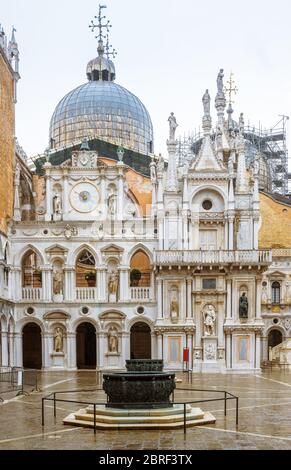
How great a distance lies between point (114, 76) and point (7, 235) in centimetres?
3495

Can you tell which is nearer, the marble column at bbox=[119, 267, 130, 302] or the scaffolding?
the marble column at bbox=[119, 267, 130, 302]

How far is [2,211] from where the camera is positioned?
50438 millimetres

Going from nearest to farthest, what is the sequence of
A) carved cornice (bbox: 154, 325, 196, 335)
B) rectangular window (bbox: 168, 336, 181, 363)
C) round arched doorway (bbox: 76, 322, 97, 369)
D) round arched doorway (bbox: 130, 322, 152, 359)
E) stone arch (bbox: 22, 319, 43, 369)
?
1. carved cornice (bbox: 154, 325, 196, 335)
2. rectangular window (bbox: 168, 336, 181, 363)
3. stone arch (bbox: 22, 319, 43, 369)
4. round arched doorway (bbox: 76, 322, 97, 369)
5. round arched doorway (bbox: 130, 322, 152, 359)

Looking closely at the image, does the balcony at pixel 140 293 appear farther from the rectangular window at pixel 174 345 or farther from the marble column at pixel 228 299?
the marble column at pixel 228 299

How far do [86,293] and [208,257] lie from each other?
862cm

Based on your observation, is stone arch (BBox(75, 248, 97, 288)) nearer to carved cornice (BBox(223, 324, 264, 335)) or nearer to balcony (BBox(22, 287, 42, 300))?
balcony (BBox(22, 287, 42, 300))

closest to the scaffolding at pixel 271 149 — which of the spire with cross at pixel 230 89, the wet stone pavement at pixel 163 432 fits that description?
the spire with cross at pixel 230 89

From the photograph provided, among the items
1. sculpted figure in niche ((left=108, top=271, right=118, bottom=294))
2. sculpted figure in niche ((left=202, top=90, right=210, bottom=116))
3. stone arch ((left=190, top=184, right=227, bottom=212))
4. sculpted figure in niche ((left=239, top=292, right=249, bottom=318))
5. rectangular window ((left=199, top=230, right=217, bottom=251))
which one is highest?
sculpted figure in niche ((left=202, top=90, right=210, bottom=116))

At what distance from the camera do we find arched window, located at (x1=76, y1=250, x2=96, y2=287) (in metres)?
56.5

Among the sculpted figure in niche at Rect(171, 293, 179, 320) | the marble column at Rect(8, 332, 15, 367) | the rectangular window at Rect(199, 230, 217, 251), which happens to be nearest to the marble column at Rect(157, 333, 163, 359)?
the sculpted figure in niche at Rect(171, 293, 179, 320)

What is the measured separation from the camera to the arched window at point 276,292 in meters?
66.0

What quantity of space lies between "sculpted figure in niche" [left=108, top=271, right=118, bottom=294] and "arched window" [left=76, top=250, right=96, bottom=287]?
2.70 m
